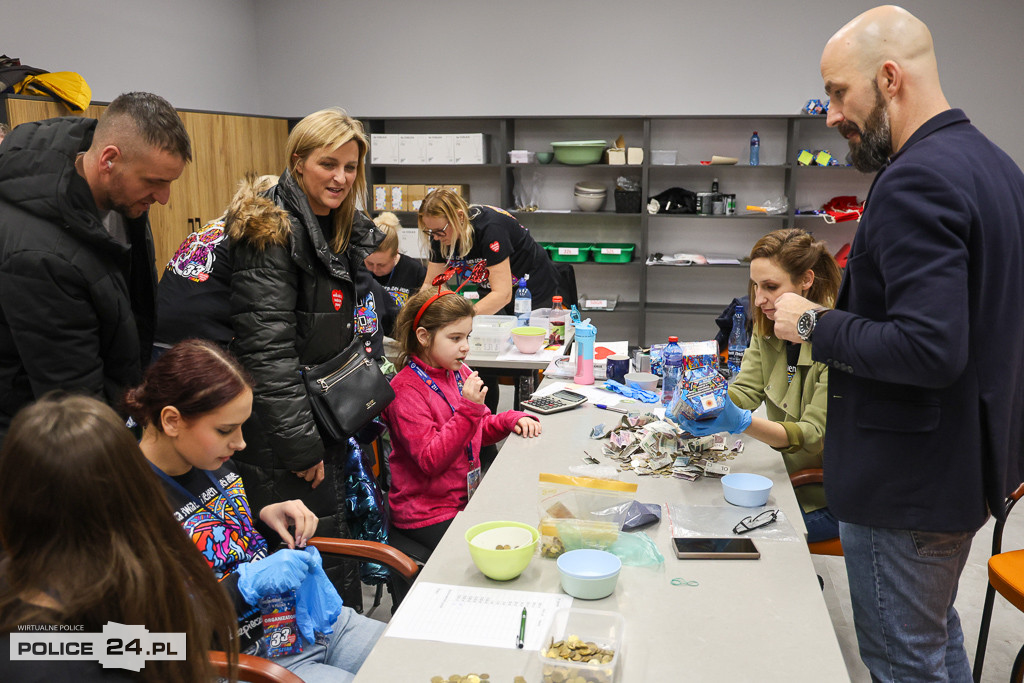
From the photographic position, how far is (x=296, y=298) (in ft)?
6.97

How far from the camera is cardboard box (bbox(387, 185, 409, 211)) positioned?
249 inches

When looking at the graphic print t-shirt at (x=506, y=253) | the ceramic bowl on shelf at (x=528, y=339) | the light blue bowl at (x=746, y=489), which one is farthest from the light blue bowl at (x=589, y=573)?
the graphic print t-shirt at (x=506, y=253)

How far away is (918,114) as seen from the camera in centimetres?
143

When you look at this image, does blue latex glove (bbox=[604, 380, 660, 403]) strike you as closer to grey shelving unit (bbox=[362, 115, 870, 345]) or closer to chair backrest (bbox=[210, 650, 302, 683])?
chair backrest (bbox=[210, 650, 302, 683])

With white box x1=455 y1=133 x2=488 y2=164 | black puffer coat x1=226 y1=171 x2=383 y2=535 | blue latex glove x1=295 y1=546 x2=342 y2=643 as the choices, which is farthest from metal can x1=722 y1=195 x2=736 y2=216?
blue latex glove x1=295 y1=546 x2=342 y2=643

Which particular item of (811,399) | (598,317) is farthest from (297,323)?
(598,317)

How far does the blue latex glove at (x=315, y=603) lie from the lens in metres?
1.50

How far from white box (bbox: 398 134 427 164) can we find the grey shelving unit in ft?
0.82

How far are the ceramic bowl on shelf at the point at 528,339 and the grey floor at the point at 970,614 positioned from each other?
1192mm

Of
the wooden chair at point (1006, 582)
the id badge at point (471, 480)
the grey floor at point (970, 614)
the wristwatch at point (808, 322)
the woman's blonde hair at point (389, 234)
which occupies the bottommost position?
the grey floor at point (970, 614)

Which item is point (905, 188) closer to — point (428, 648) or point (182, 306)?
point (428, 648)

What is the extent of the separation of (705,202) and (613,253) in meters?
0.80

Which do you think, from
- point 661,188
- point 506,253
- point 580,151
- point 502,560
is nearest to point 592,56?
point 580,151

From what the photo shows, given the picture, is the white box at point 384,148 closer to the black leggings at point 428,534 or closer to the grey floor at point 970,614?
the grey floor at point 970,614
